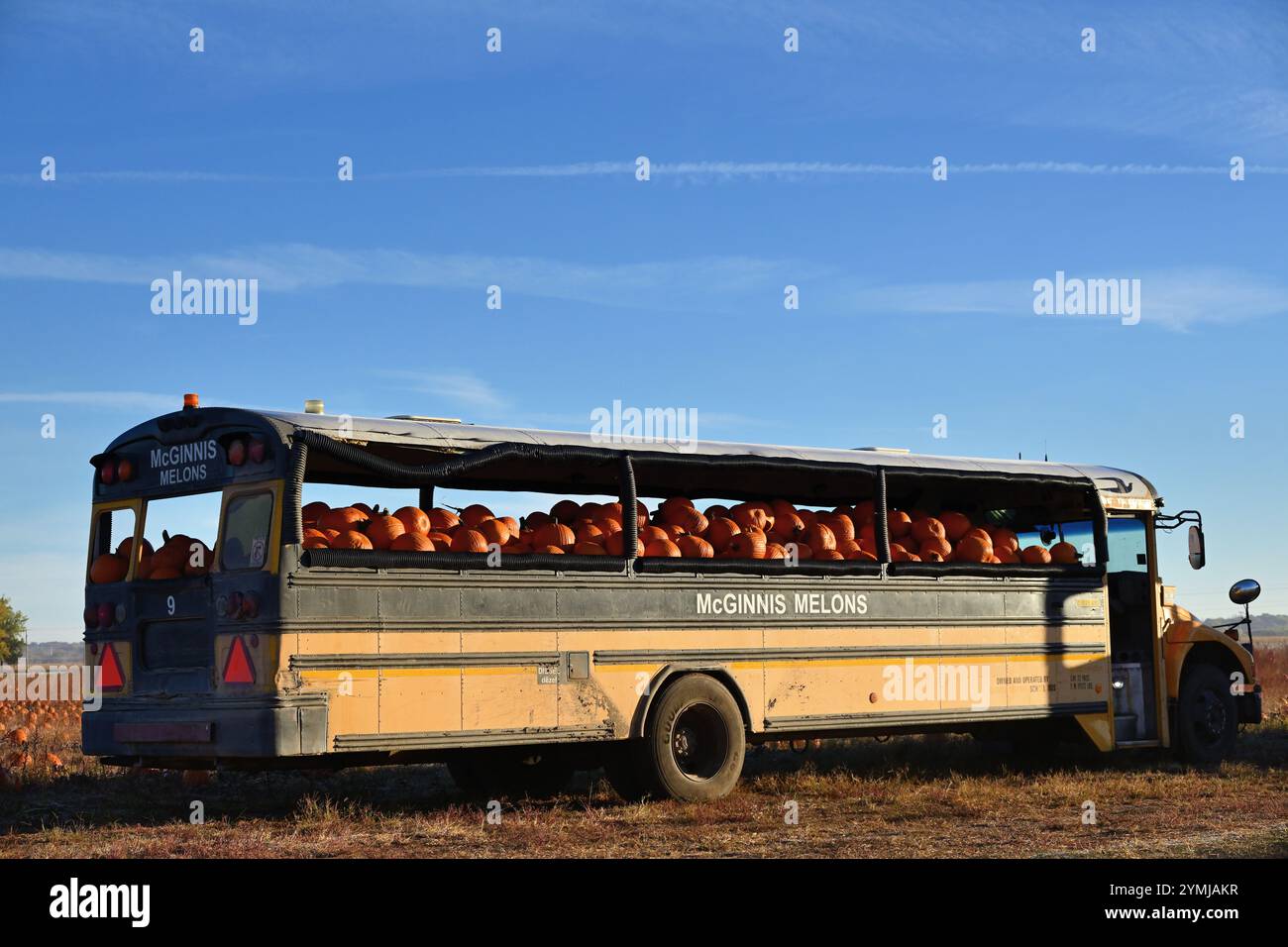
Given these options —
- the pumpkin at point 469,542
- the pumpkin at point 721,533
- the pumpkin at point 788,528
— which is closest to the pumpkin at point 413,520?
the pumpkin at point 469,542

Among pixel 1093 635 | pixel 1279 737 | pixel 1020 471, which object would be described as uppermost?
pixel 1020 471

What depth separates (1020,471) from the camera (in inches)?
540

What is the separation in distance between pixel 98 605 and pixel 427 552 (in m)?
2.38

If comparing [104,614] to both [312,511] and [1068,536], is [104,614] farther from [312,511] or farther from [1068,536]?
[1068,536]

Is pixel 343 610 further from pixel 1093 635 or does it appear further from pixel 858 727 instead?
pixel 1093 635

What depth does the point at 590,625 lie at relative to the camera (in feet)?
36.3

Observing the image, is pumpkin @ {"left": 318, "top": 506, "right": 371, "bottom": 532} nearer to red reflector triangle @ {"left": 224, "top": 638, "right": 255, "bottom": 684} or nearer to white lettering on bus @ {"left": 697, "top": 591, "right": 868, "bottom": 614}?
red reflector triangle @ {"left": 224, "top": 638, "right": 255, "bottom": 684}

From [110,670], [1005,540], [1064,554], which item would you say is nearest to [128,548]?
[110,670]

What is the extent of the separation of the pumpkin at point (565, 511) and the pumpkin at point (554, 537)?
630 mm

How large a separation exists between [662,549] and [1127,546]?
5205mm

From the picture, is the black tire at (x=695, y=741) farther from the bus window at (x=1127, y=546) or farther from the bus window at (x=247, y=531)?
the bus window at (x=1127, y=546)

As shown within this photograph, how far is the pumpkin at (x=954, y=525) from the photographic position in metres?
13.6

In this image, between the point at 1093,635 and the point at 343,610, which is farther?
the point at 1093,635
